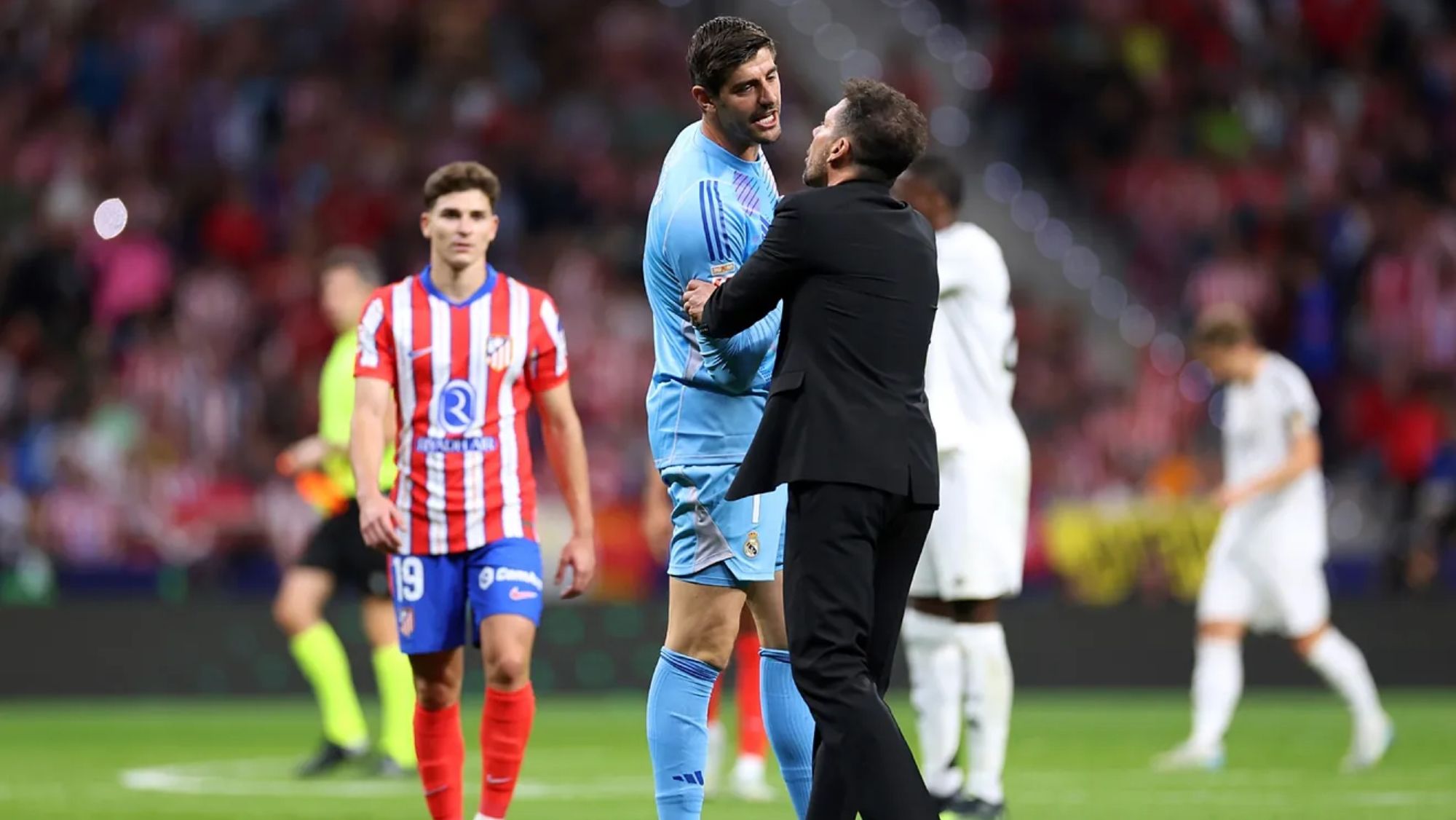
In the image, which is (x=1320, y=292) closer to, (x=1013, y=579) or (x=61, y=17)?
(x=1013, y=579)

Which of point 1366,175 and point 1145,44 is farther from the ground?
point 1145,44

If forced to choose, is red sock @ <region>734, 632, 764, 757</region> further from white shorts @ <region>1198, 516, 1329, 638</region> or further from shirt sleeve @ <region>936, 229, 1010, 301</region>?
white shorts @ <region>1198, 516, 1329, 638</region>

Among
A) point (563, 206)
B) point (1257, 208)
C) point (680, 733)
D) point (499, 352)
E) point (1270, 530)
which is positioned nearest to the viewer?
point (680, 733)

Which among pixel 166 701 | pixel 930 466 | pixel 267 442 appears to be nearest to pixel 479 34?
pixel 267 442

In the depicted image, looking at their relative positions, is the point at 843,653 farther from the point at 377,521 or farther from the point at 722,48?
the point at 377,521

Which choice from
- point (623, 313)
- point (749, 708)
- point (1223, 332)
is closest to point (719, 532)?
point (749, 708)

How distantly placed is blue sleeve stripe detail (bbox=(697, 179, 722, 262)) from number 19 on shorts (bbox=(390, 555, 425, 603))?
5.86 feet

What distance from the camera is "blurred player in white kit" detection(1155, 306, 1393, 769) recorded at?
36.7 ft

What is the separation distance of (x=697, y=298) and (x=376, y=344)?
1.79 m

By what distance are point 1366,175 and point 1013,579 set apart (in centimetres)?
1151

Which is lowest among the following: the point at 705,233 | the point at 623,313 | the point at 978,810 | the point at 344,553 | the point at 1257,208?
the point at 978,810

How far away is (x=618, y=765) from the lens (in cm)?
1086

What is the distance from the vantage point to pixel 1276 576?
1135 cm

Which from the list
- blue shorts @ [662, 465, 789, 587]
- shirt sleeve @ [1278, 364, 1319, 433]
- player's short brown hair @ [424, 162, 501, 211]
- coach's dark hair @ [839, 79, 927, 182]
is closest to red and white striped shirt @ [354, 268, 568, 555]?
player's short brown hair @ [424, 162, 501, 211]
